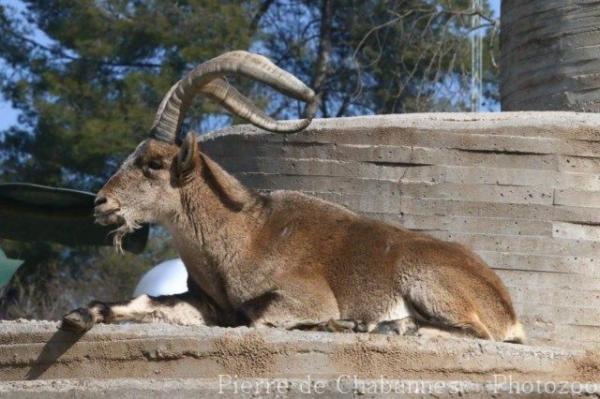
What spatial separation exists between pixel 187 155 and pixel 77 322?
180cm

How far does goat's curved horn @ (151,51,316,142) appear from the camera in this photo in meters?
9.05

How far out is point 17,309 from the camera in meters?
31.1

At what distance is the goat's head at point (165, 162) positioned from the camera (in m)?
9.41

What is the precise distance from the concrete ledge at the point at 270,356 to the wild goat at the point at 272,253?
2.12 feet

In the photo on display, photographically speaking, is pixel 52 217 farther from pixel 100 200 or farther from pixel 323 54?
pixel 323 54

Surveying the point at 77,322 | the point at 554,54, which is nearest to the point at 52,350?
the point at 77,322

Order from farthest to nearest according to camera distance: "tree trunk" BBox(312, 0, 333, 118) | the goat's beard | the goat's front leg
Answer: "tree trunk" BBox(312, 0, 333, 118), the goat's beard, the goat's front leg

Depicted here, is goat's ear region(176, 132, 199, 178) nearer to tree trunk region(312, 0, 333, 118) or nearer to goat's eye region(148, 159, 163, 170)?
goat's eye region(148, 159, 163, 170)

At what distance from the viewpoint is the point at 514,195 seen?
10.2m

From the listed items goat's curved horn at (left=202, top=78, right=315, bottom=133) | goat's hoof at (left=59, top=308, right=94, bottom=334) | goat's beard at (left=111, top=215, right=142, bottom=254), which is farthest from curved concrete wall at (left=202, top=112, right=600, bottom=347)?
goat's hoof at (left=59, top=308, right=94, bottom=334)

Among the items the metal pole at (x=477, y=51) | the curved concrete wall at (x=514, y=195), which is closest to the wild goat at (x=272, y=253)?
the curved concrete wall at (x=514, y=195)

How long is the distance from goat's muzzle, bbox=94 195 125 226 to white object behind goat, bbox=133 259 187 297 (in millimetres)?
9543

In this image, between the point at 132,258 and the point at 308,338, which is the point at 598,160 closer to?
the point at 308,338

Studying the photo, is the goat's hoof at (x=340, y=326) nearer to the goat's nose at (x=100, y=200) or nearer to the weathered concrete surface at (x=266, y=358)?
the weathered concrete surface at (x=266, y=358)
